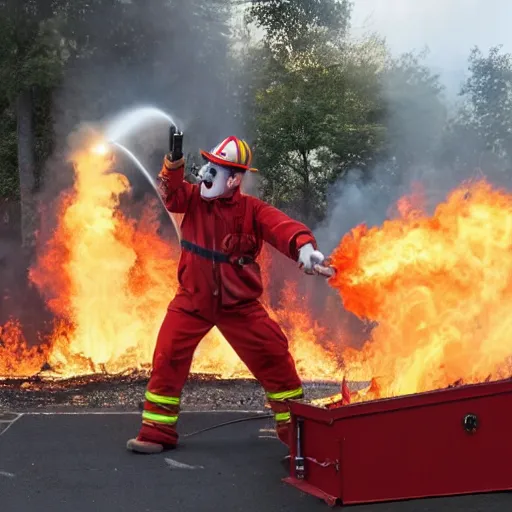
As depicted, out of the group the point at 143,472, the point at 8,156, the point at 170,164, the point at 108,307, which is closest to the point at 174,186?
the point at 170,164

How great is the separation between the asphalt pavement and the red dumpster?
3.5 inches

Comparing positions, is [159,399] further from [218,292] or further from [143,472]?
[218,292]

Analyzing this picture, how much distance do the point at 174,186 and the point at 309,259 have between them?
2.91 feet

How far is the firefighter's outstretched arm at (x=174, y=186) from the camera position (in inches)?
157

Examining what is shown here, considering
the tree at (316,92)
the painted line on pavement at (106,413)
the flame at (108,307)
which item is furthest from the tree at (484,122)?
the painted line on pavement at (106,413)

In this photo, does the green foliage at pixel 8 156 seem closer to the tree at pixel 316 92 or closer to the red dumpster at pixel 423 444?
the tree at pixel 316 92

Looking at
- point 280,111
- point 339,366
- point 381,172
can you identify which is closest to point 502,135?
point 381,172

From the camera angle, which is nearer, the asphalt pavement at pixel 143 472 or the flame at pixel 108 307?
the asphalt pavement at pixel 143 472

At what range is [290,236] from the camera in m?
3.87

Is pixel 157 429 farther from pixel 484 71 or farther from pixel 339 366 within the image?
pixel 484 71

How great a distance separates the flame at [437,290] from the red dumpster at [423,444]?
2.23 ft

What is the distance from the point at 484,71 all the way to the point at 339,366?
1074 centimetres

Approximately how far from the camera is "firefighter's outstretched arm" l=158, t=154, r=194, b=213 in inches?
157

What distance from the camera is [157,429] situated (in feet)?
13.3
